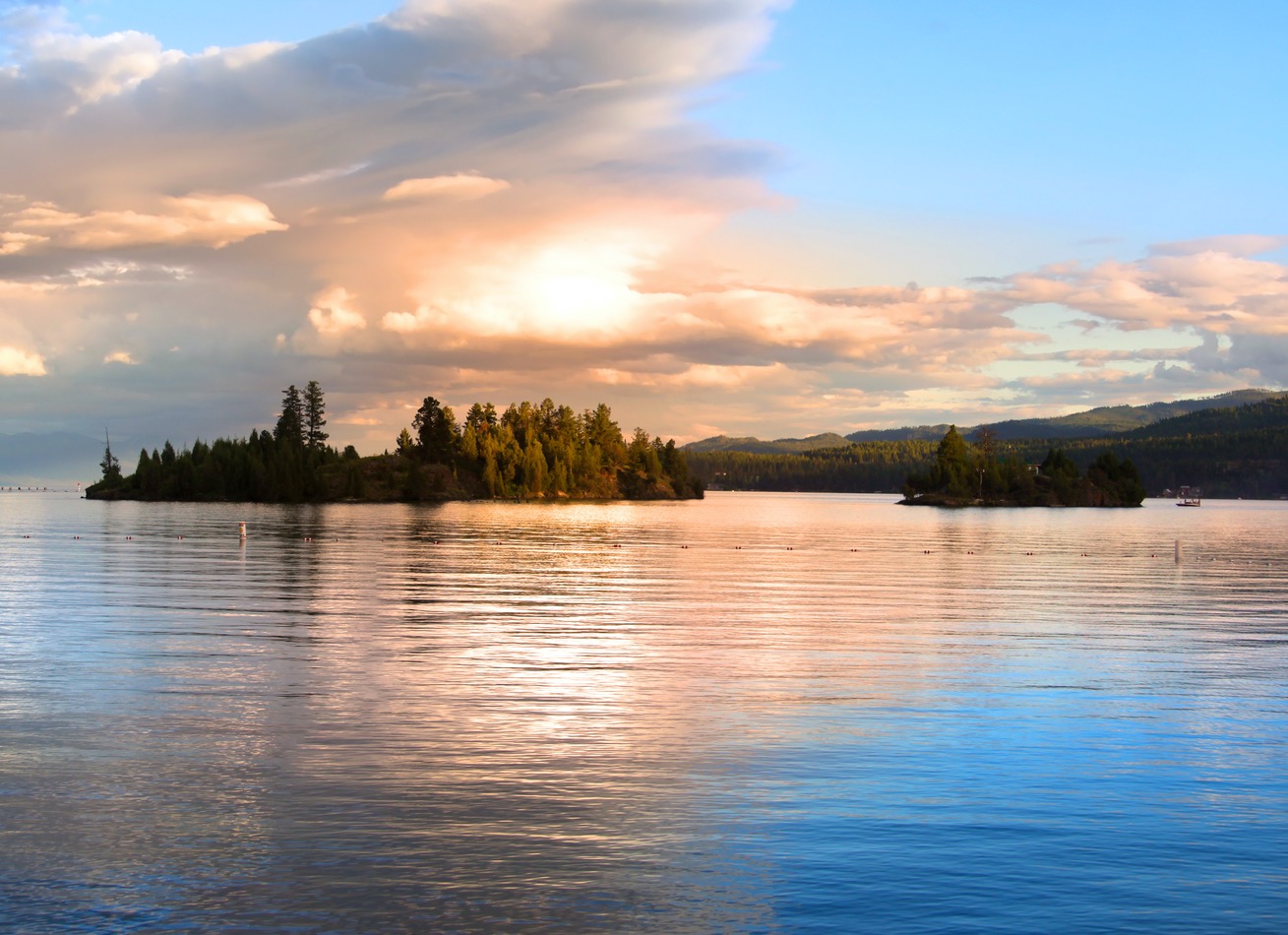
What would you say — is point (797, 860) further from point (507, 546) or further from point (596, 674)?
point (507, 546)

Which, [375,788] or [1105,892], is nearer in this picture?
[1105,892]

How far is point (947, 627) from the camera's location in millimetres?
43000

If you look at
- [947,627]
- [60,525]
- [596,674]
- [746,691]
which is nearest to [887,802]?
[746,691]

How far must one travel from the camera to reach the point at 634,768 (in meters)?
20.5

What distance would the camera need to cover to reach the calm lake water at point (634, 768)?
552 inches

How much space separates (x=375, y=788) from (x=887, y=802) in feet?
26.8

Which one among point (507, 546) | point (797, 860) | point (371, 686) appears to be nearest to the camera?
point (797, 860)

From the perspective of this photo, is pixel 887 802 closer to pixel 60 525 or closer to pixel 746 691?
pixel 746 691

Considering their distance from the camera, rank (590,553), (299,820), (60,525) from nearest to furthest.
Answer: (299,820) → (590,553) → (60,525)

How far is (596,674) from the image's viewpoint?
30.9m

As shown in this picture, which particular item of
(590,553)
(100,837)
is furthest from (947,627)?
(590,553)

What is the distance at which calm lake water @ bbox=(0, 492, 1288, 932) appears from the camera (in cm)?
1403

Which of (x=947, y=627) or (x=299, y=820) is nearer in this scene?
(x=299, y=820)

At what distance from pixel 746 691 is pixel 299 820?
13.9 metres
